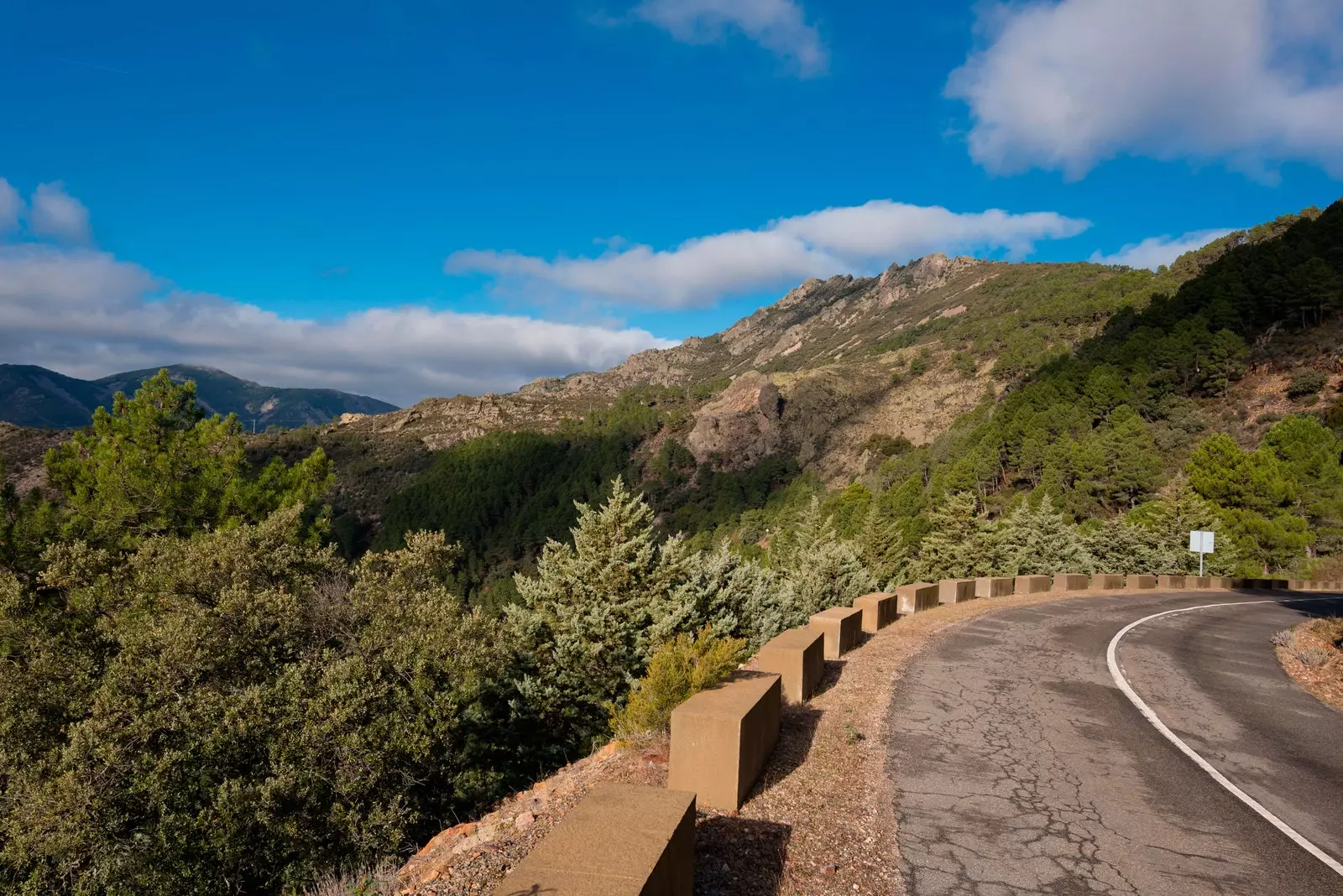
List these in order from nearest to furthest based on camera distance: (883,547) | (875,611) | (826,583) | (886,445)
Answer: (875,611), (826,583), (883,547), (886,445)

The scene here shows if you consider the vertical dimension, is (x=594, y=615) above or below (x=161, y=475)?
below

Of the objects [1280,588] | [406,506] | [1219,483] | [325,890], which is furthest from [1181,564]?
[406,506]

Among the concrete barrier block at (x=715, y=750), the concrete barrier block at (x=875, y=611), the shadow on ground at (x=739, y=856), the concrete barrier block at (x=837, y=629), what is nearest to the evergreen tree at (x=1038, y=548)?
the concrete barrier block at (x=875, y=611)

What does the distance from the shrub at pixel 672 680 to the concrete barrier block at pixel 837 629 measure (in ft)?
15.2

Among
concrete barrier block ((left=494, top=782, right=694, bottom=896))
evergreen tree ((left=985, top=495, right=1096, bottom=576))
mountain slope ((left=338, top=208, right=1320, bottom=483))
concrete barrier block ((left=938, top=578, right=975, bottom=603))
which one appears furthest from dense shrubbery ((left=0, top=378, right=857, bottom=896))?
mountain slope ((left=338, top=208, right=1320, bottom=483))

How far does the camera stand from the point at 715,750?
5.62m

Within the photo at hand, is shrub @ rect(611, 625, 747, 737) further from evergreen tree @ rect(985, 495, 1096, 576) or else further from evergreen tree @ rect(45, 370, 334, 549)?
evergreen tree @ rect(985, 495, 1096, 576)

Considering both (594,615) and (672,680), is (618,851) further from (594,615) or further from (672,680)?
(594,615)

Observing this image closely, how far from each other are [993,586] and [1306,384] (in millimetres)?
52378

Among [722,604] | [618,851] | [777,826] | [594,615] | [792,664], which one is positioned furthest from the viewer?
[722,604]

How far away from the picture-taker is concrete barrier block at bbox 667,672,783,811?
5555 millimetres

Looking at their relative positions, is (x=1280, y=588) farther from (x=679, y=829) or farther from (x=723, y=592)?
(x=679, y=829)

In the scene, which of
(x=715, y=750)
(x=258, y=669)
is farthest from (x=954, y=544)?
(x=715, y=750)

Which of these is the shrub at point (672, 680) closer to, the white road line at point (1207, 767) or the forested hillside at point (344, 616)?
the forested hillside at point (344, 616)
